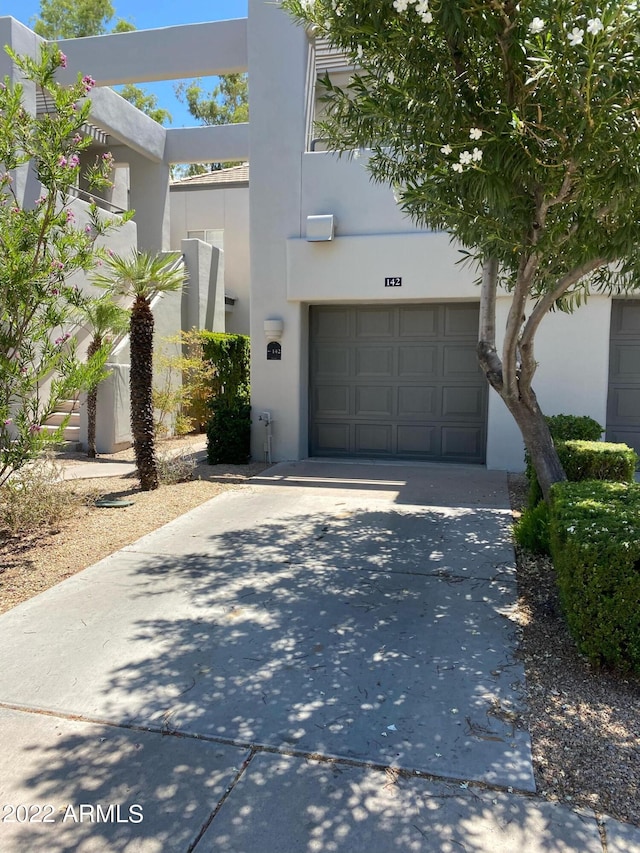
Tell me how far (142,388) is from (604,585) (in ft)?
18.8

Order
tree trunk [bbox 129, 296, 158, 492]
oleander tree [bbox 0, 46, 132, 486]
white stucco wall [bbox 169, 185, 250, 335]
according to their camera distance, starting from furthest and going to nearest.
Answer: white stucco wall [bbox 169, 185, 250, 335]
tree trunk [bbox 129, 296, 158, 492]
oleander tree [bbox 0, 46, 132, 486]

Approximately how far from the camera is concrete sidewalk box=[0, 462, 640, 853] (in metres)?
2.39

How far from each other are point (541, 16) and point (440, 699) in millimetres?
3773

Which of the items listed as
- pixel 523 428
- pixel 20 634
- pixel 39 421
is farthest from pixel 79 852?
pixel 523 428

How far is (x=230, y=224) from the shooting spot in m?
16.9

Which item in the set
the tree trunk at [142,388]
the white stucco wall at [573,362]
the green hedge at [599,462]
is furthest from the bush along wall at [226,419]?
the green hedge at [599,462]

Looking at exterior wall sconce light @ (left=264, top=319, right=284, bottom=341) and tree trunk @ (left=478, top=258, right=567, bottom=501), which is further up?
exterior wall sconce light @ (left=264, top=319, right=284, bottom=341)

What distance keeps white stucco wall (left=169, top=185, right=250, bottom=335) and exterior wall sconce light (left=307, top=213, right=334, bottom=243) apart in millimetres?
7727

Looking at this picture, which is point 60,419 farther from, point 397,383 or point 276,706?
point 276,706

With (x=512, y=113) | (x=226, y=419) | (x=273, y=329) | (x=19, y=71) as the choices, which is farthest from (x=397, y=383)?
(x=19, y=71)

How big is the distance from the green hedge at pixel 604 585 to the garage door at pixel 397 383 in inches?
233

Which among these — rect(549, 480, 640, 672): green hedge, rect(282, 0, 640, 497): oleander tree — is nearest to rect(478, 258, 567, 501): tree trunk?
rect(282, 0, 640, 497): oleander tree

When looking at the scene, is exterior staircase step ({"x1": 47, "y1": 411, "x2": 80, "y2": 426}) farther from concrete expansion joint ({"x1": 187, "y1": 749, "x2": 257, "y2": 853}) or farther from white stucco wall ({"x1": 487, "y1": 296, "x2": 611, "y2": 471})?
concrete expansion joint ({"x1": 187, "y1": 749, "x2": 257, "y2": 853})

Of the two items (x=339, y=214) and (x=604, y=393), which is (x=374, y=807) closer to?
(x=604, y=393)
